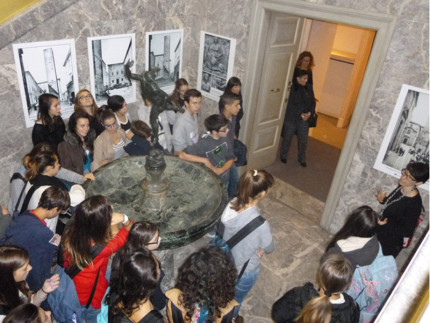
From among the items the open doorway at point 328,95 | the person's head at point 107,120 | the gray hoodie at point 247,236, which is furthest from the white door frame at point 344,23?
the person's head at point 107,120

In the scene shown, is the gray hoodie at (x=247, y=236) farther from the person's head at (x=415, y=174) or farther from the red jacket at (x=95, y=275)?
the person's head at (x=415, y=174)

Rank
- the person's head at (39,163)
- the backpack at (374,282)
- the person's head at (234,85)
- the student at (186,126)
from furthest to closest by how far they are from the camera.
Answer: the person's head at (234,85), the student at (186,126), the person's head at (39,163), the backpack at (374,282)

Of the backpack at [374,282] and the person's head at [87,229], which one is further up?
the person's head at [87,229]

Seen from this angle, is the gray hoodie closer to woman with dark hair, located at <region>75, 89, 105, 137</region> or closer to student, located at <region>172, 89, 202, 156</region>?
student, located at <region>172, 89, 202, 156</region>

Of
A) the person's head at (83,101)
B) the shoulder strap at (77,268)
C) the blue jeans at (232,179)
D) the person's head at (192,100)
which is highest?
the person's head at (192,100)

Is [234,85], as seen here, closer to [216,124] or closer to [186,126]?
[186,126]

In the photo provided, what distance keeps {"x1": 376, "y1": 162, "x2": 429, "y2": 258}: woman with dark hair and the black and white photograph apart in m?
3.86

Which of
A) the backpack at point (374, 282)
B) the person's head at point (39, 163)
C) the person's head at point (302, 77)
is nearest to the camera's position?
the backpack at point (374, 282)

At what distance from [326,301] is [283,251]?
8.58 feet

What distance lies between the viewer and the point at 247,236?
2883mm

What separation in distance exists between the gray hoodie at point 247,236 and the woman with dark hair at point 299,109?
12.9 feet

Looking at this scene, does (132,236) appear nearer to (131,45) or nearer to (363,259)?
(363,259)

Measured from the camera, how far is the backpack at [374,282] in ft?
9.21

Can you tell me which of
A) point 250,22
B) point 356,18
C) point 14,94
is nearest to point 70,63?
point 14,94
